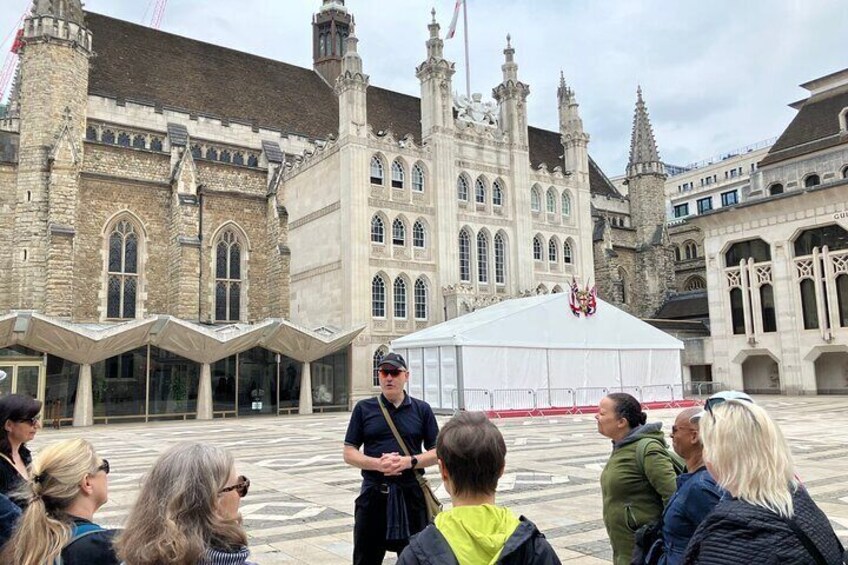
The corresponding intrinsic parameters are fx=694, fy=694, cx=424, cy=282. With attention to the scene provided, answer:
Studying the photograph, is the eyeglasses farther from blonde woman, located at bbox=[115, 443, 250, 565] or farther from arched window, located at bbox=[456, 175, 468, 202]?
arched window, located at bbox=[456, 175, 468, 202]

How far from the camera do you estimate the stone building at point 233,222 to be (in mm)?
25453

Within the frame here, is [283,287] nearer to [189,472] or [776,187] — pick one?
[776,187]

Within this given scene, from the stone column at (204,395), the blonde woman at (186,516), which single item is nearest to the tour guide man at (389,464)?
the blonde woman at (186,516)

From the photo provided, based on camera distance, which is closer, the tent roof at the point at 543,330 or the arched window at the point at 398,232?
the tent roof at the point at 543,330

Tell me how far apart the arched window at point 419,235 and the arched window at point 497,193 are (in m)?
4.71

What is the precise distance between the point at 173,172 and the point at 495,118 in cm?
1702

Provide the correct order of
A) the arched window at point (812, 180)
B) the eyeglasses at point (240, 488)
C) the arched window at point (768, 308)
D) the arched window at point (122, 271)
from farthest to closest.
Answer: the arched window at point (812, 180)
the arched window at point (768, 308)
the arched window at point (122, 271)
the eyeglasses at point (240, 488)

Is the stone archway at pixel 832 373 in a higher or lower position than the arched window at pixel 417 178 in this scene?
lower

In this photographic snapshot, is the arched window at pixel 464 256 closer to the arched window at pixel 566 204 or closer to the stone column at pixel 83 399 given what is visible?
the arched window at pixel 566 204

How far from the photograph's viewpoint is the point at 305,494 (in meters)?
8.98

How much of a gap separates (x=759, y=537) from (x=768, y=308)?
37.0 meters

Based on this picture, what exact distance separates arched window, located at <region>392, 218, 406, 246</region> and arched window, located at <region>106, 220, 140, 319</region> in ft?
38.4

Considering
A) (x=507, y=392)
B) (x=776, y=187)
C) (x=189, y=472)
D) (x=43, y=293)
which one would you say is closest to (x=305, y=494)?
(x=189, y=472)

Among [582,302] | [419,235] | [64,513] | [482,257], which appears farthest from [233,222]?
[64,513]
